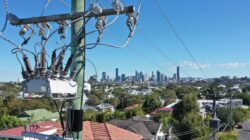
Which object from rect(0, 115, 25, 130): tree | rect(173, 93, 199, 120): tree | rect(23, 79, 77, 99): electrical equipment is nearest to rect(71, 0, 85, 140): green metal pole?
rect(23, 79, 77, 99): electrical equipment

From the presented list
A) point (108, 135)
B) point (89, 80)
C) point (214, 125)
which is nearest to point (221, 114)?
point (214, 125)

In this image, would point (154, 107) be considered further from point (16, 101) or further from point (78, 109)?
point (78, 109)

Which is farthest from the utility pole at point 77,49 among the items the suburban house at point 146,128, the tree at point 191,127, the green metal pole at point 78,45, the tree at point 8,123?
the tree at point 8,123

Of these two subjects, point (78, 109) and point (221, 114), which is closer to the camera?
point (78, 109)

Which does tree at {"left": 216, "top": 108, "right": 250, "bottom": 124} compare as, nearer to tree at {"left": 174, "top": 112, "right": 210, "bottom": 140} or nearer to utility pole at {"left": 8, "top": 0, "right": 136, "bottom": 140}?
tree at {"left": 174, "top": 112, "right": 210, "bottom": 140}

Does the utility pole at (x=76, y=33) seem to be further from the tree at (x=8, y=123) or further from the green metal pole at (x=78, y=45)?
the tree at (x=8, y=123)

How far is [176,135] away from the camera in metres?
32.6

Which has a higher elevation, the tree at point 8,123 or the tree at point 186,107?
the tree at point 186,107

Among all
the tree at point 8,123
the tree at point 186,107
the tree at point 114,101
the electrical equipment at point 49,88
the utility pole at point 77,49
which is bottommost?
the tree at point 114,101

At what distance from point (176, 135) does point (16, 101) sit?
98.8ft

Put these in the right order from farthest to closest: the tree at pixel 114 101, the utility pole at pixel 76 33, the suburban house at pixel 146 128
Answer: the tree at pixel 114 101, the suburban house at pixel 146 128, the utility pole at pixel 76 33

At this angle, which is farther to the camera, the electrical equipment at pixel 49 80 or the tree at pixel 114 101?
the tree at pixel 114 101

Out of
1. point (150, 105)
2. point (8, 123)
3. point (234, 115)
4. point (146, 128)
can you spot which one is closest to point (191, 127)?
point (146, 128)

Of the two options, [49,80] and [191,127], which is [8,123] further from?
[49,80]
